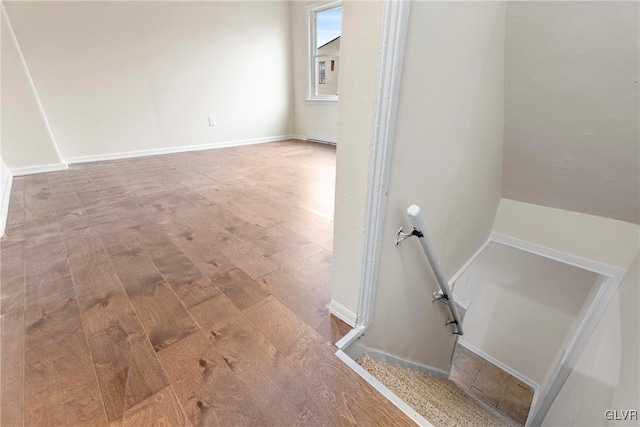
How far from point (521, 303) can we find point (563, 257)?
1436 mm

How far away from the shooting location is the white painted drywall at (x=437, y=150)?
2.93ft

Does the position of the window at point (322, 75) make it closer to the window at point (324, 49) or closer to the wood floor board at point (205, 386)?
the window at point (324, 49)

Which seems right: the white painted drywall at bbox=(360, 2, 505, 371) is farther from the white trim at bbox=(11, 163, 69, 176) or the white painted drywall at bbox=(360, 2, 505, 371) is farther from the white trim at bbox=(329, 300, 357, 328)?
the white trim at bbox=(11, 163, 69, 176)

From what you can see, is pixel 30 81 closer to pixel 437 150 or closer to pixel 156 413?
pixel 156 413

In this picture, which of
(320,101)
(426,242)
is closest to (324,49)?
(320,101)

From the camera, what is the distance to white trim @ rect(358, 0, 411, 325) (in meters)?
0.71

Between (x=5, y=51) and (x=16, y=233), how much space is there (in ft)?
6.97

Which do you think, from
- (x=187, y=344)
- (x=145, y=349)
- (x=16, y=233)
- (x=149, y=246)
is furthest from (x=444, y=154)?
(x=16, y=233)

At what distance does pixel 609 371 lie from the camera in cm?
137

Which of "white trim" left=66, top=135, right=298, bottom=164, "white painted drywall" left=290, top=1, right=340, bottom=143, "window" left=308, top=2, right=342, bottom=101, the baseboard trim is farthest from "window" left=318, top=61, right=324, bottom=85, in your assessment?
Answer: the baseboard trim

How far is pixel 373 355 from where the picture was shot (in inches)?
48.6

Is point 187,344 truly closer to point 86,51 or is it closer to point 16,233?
point 16,233

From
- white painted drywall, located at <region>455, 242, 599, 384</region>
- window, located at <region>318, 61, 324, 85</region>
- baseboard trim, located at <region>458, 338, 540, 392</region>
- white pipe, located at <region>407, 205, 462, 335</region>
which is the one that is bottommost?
baseboard trim, located at <region>458, 338, 540, 392</region>

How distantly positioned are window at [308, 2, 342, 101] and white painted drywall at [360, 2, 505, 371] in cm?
330
